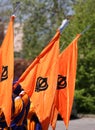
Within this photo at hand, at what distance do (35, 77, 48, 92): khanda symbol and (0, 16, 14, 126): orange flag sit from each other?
2.91 feet

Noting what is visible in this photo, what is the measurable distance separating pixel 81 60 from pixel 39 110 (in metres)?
13.4

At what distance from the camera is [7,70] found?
8.90 metres

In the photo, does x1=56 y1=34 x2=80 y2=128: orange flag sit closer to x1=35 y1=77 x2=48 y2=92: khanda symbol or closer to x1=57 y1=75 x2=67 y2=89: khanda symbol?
x1=57 y1=75 x2=67 y2=89: khanda symbol

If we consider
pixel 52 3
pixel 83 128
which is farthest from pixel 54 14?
pixel 83 128

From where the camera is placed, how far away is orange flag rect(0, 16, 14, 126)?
28.9 feet

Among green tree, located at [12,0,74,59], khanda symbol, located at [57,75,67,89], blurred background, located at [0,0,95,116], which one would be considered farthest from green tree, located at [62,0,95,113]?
khanda symbol, located at [57,75,67,89]

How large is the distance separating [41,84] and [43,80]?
8 centimetres

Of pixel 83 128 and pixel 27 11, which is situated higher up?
pixel 27 11

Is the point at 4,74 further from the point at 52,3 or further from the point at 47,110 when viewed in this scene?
the point at 52,3

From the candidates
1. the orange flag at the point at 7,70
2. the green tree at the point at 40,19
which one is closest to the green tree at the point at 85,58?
the green tree at the point at 40,19

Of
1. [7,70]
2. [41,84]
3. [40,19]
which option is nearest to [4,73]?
[7,70]

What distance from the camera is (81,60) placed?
22.8 metres

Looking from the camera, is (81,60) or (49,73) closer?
(49,73)

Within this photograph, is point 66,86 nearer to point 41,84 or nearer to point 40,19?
point 41,84
